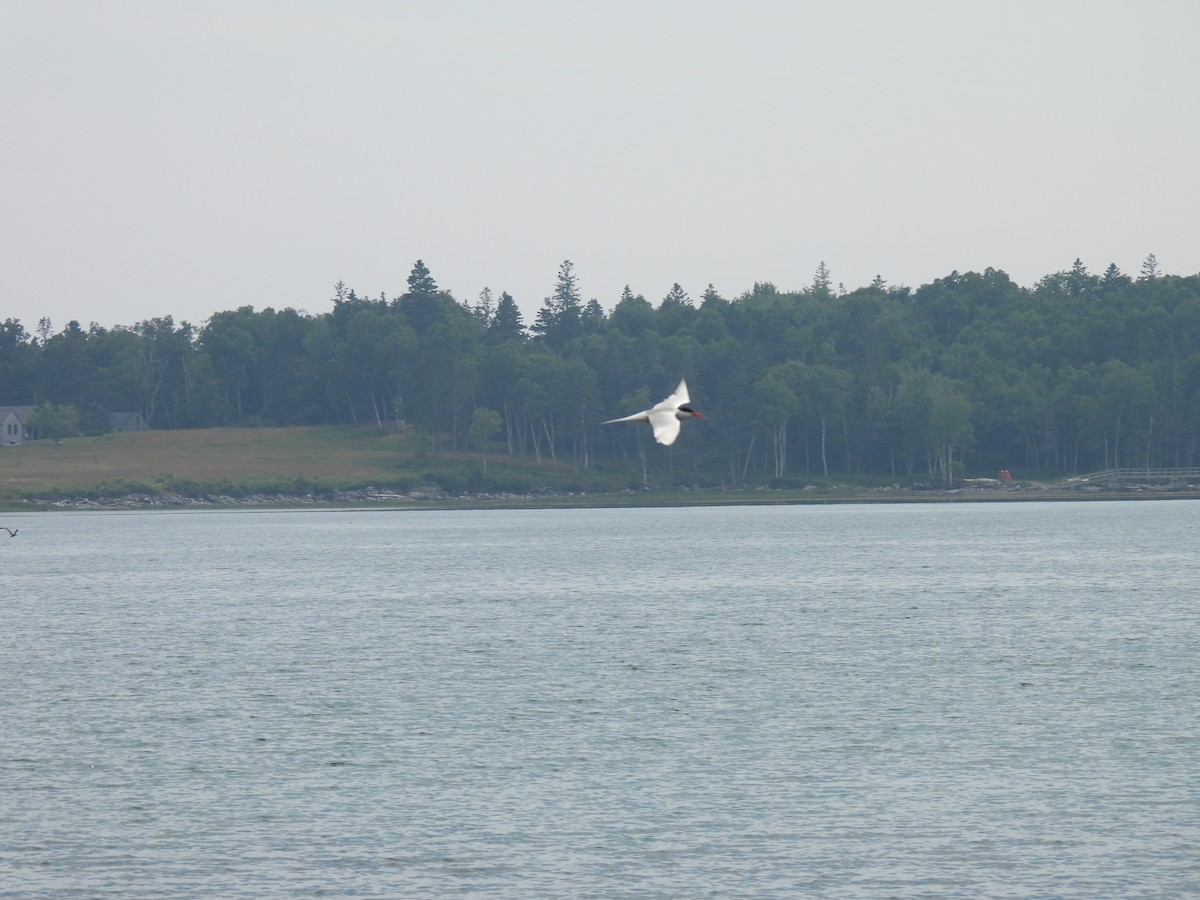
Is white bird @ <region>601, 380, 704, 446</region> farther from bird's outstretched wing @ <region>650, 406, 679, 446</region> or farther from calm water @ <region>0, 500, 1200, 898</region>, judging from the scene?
calm water @ <region>0, 500, 1200, 898</region>

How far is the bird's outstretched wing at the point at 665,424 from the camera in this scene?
2409cm

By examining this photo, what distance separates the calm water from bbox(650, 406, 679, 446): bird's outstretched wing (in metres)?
7.85

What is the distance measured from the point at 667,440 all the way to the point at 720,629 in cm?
4110

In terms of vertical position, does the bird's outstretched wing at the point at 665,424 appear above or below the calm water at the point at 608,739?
above

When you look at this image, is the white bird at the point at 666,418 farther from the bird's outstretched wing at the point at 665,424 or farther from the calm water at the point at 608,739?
the calm water at the point at 608,739

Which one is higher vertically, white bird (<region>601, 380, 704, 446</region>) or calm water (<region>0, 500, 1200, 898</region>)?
white bird (<region>601, 380, 704, 446</region>)

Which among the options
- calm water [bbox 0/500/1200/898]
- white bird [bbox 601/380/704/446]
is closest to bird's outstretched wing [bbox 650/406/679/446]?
white bird [bbox 601/380/704/446]

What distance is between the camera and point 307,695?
157ft

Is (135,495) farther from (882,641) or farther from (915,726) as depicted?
(915,726)

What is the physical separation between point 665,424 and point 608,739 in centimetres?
1669

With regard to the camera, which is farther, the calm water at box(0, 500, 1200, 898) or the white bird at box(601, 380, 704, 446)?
the calm water at box(0, 500, 1200, 898)

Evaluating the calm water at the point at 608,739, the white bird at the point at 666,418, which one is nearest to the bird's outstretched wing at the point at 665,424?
the white bird at the point at 666,418

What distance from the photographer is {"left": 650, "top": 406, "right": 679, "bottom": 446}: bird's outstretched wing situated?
24094 millimetres

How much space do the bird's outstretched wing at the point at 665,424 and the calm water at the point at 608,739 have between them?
785cm
